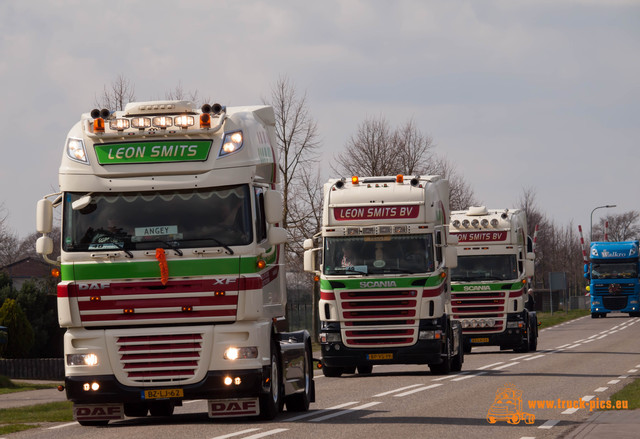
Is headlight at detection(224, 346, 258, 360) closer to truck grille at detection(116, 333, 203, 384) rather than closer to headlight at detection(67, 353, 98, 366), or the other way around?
truck grille at detection(116, 333, 203, 384)

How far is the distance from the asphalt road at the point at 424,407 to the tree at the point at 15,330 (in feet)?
24.6

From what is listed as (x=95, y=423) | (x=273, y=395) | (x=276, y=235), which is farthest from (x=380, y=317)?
(x=276, y=235)

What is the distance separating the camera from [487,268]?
3212 cm

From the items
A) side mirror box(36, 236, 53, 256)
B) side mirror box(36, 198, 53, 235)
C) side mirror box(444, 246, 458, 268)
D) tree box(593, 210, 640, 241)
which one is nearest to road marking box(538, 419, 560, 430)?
side mirror box(36, 236, 53, 256)

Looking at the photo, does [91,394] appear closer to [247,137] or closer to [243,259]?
[243,259]

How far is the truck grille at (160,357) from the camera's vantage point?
46.1 ft

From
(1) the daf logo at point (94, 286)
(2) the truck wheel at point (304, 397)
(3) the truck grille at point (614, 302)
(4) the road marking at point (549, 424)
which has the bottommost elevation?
(4) the road marking at point (549, 424)

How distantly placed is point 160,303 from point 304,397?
339 centimetres

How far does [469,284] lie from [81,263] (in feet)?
62.9

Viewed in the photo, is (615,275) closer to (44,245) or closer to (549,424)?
(549,424)

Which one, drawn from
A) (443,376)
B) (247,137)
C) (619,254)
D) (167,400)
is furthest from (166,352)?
(619,254)

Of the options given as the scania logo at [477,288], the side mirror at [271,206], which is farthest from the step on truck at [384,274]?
the side mirror at [271,206]

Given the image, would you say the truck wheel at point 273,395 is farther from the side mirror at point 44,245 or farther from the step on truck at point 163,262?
the side mirror at point 44,245

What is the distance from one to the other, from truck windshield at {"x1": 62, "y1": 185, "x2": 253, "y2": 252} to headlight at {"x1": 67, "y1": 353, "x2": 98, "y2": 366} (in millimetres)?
1250
